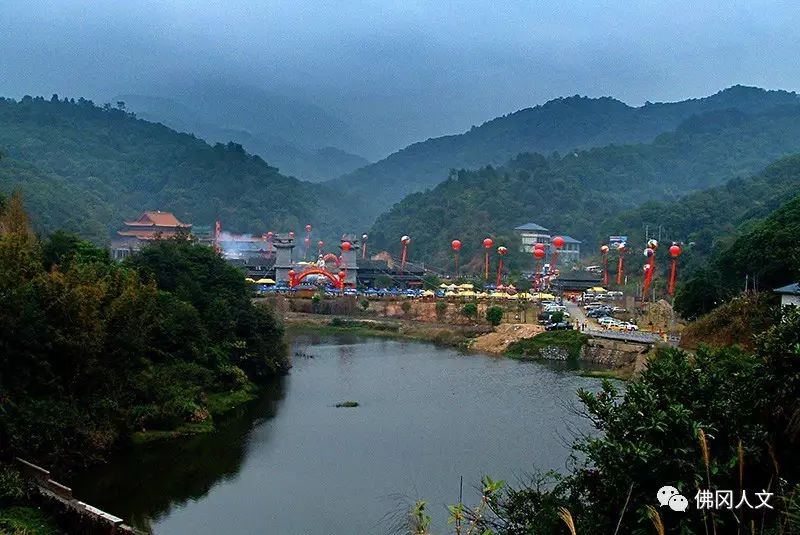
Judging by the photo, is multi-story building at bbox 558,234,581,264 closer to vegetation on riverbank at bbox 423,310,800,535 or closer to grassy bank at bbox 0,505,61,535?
grassy bank at bbox 0,505,61,535

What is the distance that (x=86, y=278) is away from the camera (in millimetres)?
17859

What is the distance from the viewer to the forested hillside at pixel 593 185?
91775 millimetres

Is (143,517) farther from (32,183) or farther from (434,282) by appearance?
(32,183)

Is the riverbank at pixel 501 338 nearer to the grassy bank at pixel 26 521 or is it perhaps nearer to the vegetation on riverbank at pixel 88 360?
the vegetation on riverbank at pixel 88 360

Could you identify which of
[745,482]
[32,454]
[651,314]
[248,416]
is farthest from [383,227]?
[745,482]

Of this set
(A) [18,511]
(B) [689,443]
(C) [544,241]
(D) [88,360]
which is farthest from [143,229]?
(B) [689,443]

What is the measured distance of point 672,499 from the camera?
7.08 metres

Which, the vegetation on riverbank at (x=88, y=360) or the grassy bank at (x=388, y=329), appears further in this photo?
the grassy bank at (x=388, y=329)

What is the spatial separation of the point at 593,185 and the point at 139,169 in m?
69.9

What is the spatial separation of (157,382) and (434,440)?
24.2 ft

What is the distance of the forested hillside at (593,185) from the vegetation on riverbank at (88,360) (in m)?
58.0

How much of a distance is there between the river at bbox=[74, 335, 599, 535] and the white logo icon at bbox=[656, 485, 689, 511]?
346 cm

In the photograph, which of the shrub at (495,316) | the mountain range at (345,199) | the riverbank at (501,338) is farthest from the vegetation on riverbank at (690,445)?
the mountain range at (345,199)

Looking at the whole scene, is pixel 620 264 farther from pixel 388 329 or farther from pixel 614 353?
pixel 614 353
